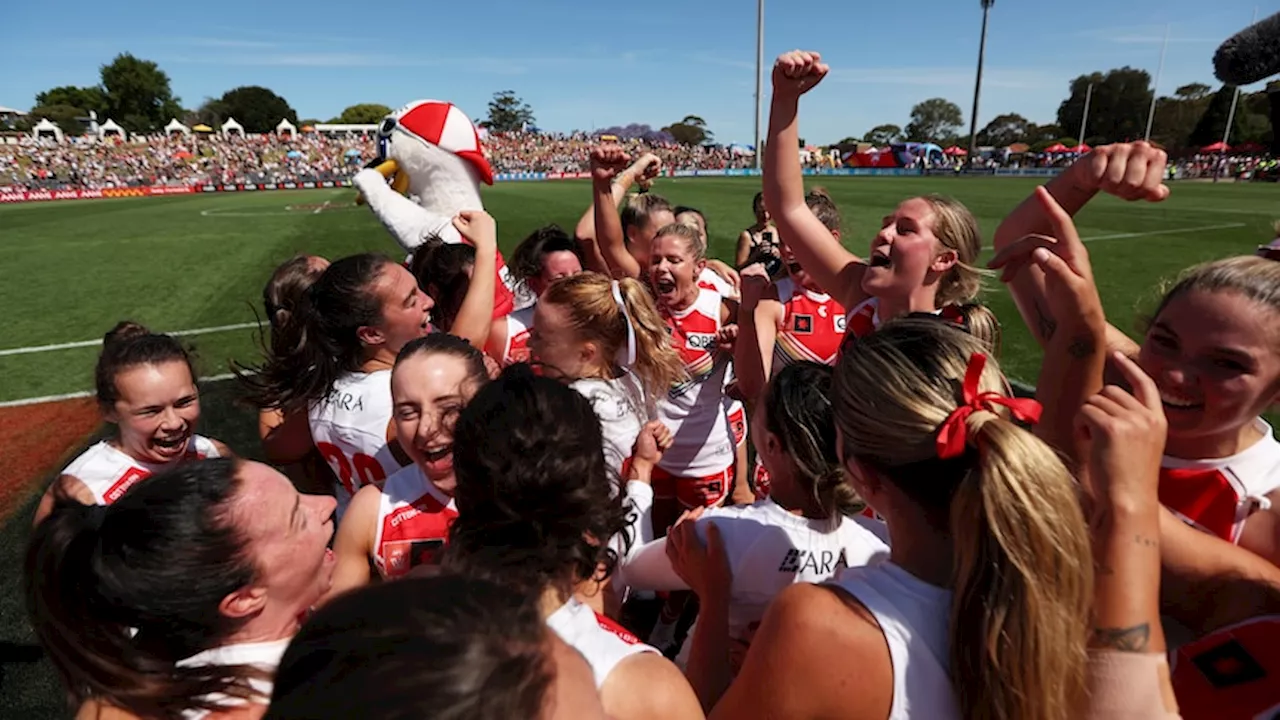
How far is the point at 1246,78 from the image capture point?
4.26 feet

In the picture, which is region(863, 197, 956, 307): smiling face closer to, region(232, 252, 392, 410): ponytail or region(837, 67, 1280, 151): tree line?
region(232, 252, 392, 410): ponytail

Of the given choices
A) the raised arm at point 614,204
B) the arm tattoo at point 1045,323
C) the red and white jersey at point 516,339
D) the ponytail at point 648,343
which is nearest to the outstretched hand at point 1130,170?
the arm tattoo at point 1045,323

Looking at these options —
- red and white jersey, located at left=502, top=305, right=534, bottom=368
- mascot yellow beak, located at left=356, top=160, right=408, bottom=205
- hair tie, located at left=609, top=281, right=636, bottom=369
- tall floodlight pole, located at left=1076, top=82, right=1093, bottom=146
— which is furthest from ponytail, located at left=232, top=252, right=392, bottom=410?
tall floodlight pole, located at left=1076, top=82, right=1093, bottom=146

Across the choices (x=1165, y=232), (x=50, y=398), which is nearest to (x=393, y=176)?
(x=50, y=398)

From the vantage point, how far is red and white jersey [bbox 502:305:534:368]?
3.90 m

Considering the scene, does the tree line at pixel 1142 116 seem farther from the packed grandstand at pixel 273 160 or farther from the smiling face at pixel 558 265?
the smiling face at pixel 558 265

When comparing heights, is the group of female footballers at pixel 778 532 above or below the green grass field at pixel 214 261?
above

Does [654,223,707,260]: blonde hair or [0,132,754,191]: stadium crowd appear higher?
[0,132,754,191]: stadium crowd

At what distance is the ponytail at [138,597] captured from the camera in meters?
1.34

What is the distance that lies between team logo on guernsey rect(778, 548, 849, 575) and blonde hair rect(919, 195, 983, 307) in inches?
57.1

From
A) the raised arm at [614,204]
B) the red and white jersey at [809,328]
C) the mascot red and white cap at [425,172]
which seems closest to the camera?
the mascot red and white cap at [425,172]

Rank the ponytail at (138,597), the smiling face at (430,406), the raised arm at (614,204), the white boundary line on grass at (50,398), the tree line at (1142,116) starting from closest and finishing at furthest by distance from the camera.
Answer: the ponytail at (138,597), the smiling face at (430,406), the raised arm at (614,204), the white boundary line on grass at (50,398), the tree line at (1142,116)

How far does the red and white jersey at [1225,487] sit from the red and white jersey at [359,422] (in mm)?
2597

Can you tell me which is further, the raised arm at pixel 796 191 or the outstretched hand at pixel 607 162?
the outstretched hand at pixel 607 162
